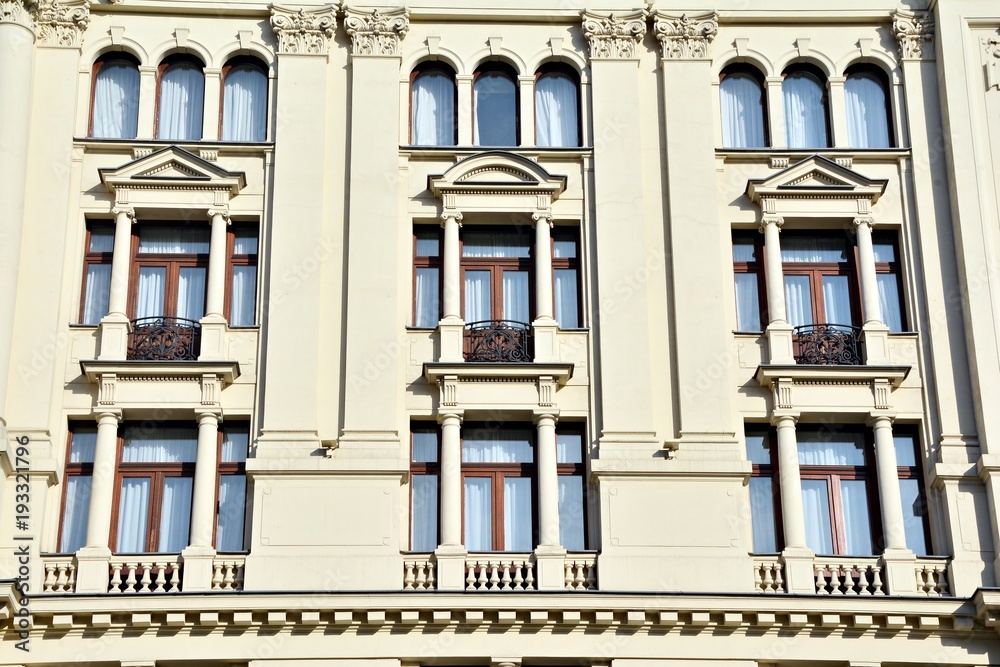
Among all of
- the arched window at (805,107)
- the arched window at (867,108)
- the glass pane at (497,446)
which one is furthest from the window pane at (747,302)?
the glass pane at (497,446)

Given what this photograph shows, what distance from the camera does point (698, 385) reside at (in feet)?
122

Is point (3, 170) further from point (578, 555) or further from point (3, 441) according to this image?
point (578, 555)

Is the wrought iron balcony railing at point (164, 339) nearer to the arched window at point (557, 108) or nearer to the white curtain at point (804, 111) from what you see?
the arched window at point (557, 108)

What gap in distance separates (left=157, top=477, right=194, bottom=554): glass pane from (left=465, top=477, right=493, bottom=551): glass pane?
5.30 meters

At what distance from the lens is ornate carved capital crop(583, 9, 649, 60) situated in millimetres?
40250

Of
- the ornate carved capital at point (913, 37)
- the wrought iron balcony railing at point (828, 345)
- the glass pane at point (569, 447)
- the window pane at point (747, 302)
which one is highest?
the ornate carved capital at point (913, 37)

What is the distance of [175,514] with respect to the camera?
36.5 metres

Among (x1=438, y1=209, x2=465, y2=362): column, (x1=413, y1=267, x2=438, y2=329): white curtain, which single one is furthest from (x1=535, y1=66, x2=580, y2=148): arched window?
(x1=413, y1=267, x2=438, y2=329): white curtain

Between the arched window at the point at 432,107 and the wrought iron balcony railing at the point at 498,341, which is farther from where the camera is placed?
the arched window at the point at 432,107

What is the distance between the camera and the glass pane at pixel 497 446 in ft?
122

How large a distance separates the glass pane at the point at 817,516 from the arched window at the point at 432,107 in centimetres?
1029

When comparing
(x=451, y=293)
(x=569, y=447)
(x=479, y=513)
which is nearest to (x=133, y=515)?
(x=479, y=513)

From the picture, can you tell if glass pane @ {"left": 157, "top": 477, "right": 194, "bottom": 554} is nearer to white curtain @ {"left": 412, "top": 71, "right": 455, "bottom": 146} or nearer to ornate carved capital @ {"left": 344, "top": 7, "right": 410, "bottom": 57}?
white curtain @ {"left": 412, "top": 71, "right": 455, "bottom": 146}

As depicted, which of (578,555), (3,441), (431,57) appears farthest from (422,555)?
(431,57)
